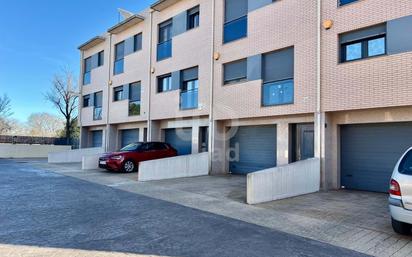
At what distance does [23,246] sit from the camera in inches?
187

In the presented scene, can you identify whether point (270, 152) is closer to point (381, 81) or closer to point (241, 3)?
point (381, 81)

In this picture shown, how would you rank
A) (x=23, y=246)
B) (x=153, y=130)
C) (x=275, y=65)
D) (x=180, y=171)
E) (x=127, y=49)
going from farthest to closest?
1. (x=127, y=49)
2. (x=153, y=130)
3. (x=180, y=171)
4. (x=275, y=65)
5. (x=23, y=246)

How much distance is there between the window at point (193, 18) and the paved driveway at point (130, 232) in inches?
421

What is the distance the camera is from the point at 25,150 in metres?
29.2

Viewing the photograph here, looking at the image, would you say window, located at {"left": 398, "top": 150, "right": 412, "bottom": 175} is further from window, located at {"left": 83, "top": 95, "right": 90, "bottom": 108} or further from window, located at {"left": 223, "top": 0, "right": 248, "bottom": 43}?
window, located at {"left": 83, "top": 95, "right": 90, "bottom": 108}

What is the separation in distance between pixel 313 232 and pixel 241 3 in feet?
35.4

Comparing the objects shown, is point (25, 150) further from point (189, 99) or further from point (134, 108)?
point (189, 99)

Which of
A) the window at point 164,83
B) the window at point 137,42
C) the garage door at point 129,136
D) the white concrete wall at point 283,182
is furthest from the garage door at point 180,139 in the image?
the white concrete wall at point 283,182

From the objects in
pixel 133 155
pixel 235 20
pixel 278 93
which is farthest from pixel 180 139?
pixel 278 93

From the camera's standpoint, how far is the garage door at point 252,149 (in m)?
13.3

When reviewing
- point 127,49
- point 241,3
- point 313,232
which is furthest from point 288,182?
point 127,49

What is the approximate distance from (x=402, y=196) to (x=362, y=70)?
5.61 m

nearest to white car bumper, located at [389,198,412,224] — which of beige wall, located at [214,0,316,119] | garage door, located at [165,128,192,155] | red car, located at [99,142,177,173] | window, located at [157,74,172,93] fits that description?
beige wall, located at [214,0,316,119]

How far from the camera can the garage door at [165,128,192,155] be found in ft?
55.7
